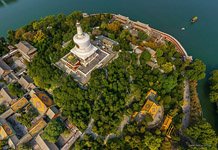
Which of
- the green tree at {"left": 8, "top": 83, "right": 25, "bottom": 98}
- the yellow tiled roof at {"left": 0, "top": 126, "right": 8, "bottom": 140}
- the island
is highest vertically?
the island

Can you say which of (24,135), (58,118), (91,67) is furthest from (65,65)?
(24,135)

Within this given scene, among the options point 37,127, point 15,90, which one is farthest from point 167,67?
point 15,90

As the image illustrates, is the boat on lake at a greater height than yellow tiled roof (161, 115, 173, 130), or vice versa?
the boat on lake

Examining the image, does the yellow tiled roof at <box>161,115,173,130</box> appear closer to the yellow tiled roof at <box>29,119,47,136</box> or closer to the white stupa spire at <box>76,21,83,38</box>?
the yellow tiled roof at <box>29,119,47,136</box>

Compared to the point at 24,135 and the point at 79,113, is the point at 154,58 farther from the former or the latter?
the point at 24,135

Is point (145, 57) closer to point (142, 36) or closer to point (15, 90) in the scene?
point (142, 36)

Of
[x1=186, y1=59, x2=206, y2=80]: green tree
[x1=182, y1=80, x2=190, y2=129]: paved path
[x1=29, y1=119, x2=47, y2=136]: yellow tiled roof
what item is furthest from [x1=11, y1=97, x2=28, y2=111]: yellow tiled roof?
[x1=186, y1=59, x2=206, y2=80]: green tree
